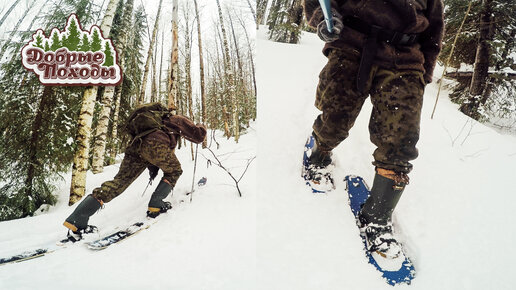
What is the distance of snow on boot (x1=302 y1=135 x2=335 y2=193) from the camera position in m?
1.86

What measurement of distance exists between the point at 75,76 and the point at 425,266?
6.38 meters

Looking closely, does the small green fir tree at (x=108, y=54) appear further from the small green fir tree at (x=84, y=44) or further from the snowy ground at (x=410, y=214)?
the snowy ground at (x=410, y=214)

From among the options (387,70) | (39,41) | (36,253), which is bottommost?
(36,253)

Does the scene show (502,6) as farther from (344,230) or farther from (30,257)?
(30,257)

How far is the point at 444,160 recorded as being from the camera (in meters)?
2.07

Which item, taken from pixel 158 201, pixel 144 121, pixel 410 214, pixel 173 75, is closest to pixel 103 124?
pixel 173 75

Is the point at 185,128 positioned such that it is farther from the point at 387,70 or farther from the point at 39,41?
the point at 39,41

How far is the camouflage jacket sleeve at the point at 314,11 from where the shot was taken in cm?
146

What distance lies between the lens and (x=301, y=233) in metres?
1.51

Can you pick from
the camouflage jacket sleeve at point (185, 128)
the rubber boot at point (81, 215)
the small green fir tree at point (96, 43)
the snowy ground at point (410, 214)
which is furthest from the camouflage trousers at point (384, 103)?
the small green fir tree at point (96, 43)

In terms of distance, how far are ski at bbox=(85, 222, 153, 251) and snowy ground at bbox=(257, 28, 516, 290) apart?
138 cm

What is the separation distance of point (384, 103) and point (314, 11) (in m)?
0.75

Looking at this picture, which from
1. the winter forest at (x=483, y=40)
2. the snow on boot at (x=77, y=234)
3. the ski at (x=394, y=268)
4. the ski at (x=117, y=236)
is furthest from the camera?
the winter forest at (x=483, y=40)

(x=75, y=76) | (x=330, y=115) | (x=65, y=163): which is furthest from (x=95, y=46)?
(x=330, y=115)
